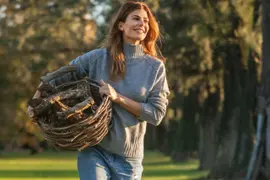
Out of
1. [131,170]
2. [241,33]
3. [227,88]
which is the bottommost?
[227,88]

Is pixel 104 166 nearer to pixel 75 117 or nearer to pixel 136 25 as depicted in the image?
pixel 75 117

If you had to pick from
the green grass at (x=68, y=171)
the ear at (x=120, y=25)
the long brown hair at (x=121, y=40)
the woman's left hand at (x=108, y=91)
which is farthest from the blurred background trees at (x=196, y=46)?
the woman's left hand at (x=108, y=91)

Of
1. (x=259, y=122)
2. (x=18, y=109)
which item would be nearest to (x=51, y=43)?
(x=259, y=122)

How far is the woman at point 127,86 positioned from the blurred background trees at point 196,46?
13.0 meters

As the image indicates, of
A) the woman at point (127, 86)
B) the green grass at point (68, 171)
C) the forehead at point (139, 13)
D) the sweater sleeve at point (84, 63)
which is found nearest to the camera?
the woman at point (127, 86)

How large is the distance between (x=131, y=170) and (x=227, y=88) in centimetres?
1754

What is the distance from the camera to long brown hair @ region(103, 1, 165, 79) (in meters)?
4.81

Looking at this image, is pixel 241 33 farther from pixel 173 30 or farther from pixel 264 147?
pixel 264 147

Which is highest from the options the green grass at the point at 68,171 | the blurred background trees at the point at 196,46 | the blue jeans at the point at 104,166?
the blue jeans at the point at 104,166

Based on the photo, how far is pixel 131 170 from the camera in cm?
475

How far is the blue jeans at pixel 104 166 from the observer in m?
4.63

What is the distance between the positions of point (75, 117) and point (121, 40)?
2.53 ft

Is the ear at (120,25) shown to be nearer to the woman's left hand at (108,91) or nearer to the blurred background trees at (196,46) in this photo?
the woman's left hand at (108,91)

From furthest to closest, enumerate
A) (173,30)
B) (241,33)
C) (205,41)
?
(173,30), (205,41), (241,33)
